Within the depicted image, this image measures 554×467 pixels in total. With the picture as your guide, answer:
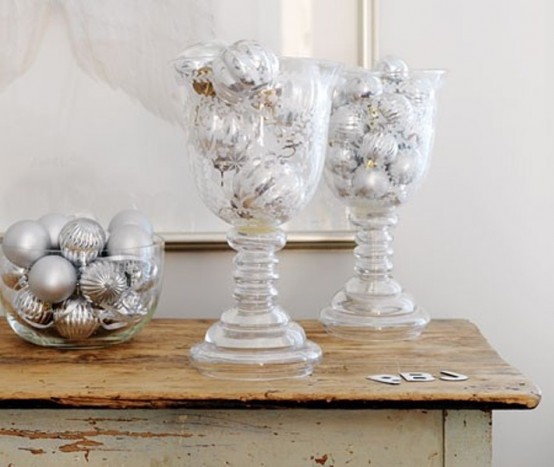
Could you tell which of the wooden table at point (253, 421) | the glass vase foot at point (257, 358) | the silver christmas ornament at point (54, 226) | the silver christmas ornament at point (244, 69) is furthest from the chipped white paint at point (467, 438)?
the silver christmas ornament at point (54, 226)

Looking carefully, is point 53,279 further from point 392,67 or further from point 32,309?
point 392,67

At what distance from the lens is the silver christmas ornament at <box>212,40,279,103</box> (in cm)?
87

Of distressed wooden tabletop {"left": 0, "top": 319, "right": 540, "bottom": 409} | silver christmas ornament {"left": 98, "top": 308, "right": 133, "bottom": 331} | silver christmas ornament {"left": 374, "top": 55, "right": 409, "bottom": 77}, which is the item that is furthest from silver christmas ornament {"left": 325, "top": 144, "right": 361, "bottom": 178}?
silver christmas ornament {"left": 98, "top": 308, "right": 133, "bottom": 331}

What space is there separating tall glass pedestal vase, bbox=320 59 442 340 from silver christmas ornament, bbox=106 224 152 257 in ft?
0.80

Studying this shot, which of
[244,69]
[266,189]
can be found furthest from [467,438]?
[244,69]

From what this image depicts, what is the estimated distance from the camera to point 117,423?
89 cm

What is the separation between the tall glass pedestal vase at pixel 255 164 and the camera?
2.98ft

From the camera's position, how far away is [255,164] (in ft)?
3.02

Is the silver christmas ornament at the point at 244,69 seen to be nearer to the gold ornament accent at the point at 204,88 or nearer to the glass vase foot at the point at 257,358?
the gold ornament accent at the point at 204,88

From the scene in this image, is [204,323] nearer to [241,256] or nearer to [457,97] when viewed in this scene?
[241,256]

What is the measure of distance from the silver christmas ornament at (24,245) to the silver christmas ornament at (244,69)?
31 centimetres

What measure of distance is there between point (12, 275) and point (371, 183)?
435mm

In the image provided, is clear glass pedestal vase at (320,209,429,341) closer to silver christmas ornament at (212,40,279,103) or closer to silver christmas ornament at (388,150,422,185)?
silver christmas ornament at (388,150,422,185)

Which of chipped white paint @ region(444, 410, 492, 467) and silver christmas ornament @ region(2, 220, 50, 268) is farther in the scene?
silver christmas ornament @ region(2, 220, 50, 268)
